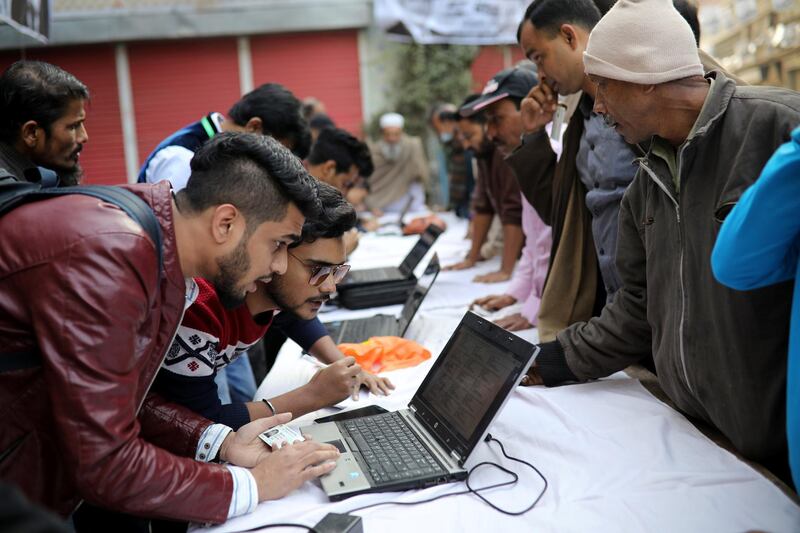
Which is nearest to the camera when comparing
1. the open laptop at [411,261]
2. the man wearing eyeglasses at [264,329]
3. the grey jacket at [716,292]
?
the grey jacket at [716,292]

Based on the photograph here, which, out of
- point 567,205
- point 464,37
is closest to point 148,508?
point 567,205

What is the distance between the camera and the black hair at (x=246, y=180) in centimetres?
130

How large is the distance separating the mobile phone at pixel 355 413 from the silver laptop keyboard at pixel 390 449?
0.16 ft

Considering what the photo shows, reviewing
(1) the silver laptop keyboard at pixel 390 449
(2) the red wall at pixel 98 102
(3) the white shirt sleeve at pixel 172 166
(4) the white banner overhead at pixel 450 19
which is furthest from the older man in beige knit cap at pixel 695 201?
(2) the red wall at pixel 98 102

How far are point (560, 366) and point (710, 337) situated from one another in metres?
0.49

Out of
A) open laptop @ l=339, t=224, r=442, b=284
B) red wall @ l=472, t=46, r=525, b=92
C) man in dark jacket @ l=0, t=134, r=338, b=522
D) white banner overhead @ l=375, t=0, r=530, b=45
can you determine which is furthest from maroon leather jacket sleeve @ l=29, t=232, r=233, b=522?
red wall @ l=472, t=46, r=525, b=92

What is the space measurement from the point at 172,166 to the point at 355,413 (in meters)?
1.36

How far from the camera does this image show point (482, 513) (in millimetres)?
1213

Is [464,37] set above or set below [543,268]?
above

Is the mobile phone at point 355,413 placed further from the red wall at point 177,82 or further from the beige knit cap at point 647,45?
the red wall at point 177,82

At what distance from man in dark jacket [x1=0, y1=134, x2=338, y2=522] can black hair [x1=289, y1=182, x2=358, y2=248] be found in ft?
1.18

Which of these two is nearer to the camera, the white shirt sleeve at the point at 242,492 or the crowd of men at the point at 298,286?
the crowd of men at the point at 298,286

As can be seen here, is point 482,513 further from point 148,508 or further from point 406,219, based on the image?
point 406,219

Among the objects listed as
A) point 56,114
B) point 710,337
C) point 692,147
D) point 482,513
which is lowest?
point 482,513
